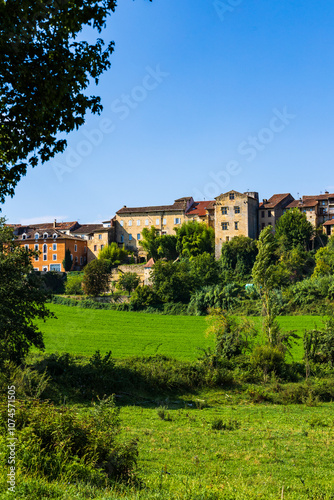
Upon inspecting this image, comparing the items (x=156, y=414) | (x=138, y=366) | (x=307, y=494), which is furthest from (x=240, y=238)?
(x=307, y=494)

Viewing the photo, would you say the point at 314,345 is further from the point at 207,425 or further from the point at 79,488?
the point at 79,488

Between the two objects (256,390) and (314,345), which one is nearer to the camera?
(256,390)

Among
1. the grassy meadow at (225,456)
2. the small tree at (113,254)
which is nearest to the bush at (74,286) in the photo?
the small tree at (113,254)

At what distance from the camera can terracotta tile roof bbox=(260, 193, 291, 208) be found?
8113 centimetres

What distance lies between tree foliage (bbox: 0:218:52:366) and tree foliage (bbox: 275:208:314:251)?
5312 centimetres

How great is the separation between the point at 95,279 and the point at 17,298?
4653cm

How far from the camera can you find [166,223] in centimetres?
8788

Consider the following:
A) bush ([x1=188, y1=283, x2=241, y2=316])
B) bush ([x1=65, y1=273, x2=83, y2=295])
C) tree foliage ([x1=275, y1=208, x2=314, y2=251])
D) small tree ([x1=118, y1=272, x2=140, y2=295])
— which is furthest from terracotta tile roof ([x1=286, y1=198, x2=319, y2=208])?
bush ([x1=65, y1=273, x2=83, y2=295])

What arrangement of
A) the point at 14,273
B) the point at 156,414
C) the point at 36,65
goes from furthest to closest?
1. the point at 14,273
2. the point at 156,414
3. the point at 36,65

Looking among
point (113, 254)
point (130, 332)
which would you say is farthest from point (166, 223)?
point (130, 332)

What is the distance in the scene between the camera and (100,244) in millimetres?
87250

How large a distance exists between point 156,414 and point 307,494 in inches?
384

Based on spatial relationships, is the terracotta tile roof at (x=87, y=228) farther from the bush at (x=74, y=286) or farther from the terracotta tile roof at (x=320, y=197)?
the terracotta tile roof at (x=320, y=197)

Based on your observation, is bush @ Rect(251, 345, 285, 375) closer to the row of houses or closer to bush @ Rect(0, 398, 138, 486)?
bush @ Rect(0, 398, 138, 486)
